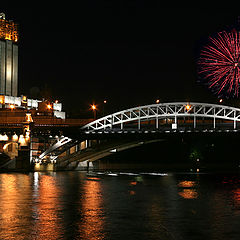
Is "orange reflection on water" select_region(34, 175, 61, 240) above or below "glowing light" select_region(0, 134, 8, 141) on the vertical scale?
below

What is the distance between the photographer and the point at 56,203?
34406 mm

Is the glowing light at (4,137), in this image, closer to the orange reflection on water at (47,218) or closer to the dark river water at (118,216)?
the dark river water at (118,216)

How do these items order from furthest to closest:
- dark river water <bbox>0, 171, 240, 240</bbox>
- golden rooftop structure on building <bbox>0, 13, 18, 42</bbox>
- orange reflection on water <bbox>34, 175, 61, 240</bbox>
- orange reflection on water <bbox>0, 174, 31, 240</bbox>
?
golden rooftop structure on building <bbox>0, 13, 18, 42</bbox> → dark river water <bbox>0, 171, 240, 240</bbox> → orange reflection on water <bbox>0, 174, 31, 240</bbox> → orange reflection on water <bbox>34, 175, 61, 240</bbox>

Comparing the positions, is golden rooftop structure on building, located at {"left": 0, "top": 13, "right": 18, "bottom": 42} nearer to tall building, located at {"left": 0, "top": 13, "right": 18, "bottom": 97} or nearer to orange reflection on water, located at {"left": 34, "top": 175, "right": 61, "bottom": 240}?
tall building, located at {"left": 0, "top": 13, "right": 18, "bottom": 97}

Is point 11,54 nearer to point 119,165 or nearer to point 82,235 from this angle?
point 119,165

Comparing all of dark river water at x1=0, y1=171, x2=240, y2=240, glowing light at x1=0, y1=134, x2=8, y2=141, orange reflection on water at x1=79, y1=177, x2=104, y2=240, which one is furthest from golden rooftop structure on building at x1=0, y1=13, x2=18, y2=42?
orange reflection on water at x1=79, y1=177, x2=104, y2=240

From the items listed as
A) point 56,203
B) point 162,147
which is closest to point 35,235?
point 56,203

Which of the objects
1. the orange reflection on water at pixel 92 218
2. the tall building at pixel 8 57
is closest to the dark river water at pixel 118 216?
the orange reflection on water at pixel 92 218

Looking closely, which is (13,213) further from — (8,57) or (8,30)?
(8,30)

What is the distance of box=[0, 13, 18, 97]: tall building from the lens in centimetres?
14100

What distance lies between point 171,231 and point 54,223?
5.96 meters

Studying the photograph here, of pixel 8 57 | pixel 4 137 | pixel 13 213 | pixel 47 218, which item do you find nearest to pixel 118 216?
pixel 47 218

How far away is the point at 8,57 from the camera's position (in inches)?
5630

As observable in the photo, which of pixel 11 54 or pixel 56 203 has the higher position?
pixel 11 54
